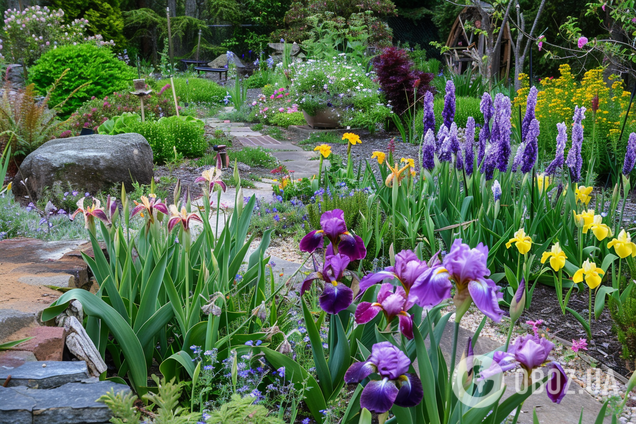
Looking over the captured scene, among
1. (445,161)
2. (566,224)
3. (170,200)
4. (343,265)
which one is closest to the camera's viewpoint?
(343,265)

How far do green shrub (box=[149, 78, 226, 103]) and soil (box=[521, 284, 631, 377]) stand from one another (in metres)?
8.92

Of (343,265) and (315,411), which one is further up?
(343,265)

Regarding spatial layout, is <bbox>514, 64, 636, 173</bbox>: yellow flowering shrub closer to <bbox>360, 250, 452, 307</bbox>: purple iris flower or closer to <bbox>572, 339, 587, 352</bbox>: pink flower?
<bbox>572, 339, 587, 352</bbox>: pink flower

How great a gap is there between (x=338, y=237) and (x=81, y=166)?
3398 mm

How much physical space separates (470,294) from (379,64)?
6866mm

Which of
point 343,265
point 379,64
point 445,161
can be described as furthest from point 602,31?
point 343,265

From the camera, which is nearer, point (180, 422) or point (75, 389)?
point (180, 422)

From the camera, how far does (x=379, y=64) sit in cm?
737

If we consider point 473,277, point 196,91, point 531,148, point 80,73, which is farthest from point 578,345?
point 196,91

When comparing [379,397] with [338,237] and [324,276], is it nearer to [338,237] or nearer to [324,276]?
[324,276]

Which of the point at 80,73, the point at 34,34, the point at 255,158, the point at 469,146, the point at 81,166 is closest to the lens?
the point at 469,146

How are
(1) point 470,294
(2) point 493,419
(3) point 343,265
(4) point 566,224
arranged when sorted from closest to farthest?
(1) point 470,294 → (2) point 493,419 → (3) point 343,265 → (4) point 566,224

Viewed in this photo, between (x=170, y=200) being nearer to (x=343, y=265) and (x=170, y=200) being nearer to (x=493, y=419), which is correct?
(x=343, y=265)

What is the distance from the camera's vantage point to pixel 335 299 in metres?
1.29
